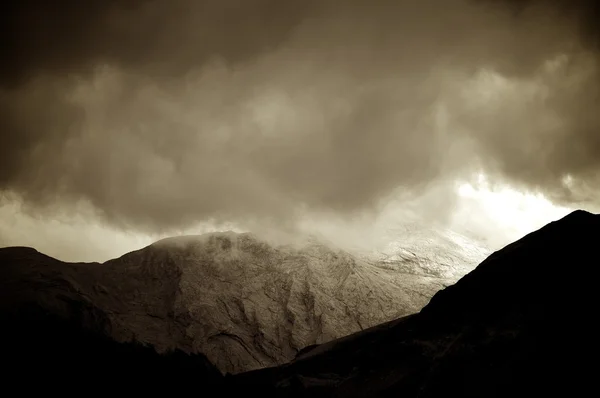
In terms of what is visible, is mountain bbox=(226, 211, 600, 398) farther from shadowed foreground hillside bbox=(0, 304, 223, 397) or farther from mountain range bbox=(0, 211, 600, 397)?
shadowed foreground hillside bbox=(0, 304, 223, 397)

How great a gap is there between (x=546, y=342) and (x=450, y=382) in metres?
16.3

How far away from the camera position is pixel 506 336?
74812 mm

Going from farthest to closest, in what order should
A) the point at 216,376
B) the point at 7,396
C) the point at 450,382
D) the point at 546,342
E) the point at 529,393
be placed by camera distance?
the point at 216,376
the point at 7,396
the point at 450,382
the point at 546,342
the point at 529,393

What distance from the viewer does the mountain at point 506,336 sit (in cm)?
6556

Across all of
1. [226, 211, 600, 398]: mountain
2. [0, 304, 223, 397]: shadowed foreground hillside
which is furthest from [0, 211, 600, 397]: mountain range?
[0, 304, 223, 397]: shadowed foreground hillside

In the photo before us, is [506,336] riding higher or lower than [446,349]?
higher

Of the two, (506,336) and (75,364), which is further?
(75,364)

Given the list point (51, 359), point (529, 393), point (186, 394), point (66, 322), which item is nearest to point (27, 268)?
point (66, 322)

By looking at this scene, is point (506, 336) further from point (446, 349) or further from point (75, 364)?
point (75, 364)

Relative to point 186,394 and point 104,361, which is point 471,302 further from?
point 104,361

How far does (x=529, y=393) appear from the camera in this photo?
207 ft

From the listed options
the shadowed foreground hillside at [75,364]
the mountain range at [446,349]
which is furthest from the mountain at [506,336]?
the shadowed foreground hillside at [75,364]

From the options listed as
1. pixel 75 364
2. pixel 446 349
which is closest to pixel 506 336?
pixel 446 349

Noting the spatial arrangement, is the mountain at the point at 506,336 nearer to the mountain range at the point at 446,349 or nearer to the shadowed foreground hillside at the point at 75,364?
the mountain range at the point at 446,349
